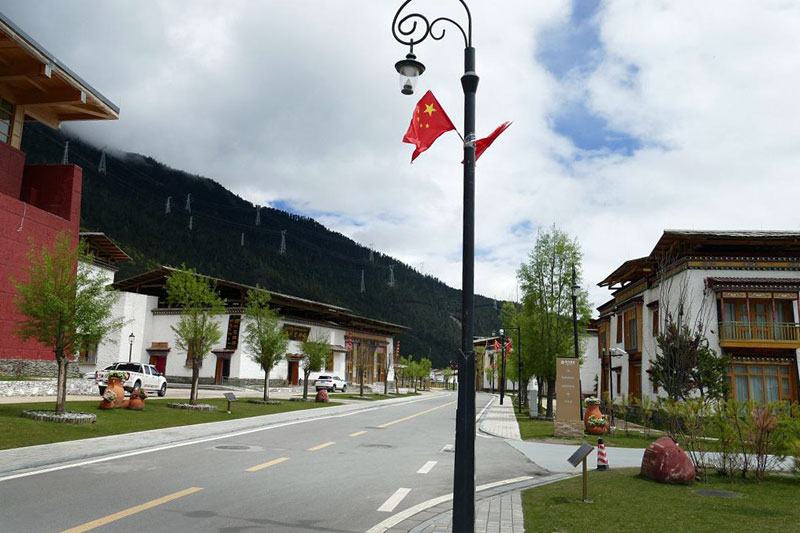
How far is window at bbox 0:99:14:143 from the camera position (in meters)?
29.0

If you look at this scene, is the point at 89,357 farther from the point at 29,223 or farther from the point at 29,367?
the point at 29,223

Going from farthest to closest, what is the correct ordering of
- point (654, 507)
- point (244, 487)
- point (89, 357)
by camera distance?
point (89, 357) → point (244, 487) → point (654, 507)

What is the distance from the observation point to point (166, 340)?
53.8m

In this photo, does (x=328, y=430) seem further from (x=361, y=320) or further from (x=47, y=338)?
(x=361, y=320)

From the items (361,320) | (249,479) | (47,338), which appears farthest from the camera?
(361,320)

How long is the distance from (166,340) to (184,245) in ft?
283

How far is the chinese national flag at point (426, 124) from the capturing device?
26.7 ft

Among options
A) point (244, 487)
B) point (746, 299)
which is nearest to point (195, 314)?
point (244, 487)

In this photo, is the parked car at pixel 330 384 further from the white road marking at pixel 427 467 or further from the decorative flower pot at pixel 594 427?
the white road marking at pixel 427 467

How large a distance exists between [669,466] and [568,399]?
475 inches

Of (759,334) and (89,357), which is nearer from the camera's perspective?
(759,334)

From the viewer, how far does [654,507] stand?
917 cm

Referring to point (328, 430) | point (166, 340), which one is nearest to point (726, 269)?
point (328, 430)

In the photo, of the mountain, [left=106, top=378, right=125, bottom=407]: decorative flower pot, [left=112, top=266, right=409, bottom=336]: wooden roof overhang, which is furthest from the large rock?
the mountain
